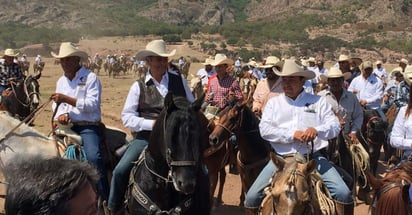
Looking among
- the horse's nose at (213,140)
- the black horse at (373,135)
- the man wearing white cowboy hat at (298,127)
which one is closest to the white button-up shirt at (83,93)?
the horse's nose at (213,140)

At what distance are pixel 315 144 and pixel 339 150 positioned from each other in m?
2.48

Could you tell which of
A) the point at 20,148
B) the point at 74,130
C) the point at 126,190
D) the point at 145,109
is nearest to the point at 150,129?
the point at 145,109

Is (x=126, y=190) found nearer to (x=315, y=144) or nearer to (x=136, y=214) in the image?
(x=136, y=214)

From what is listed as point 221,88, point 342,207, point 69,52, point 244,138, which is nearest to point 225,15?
point 221,88

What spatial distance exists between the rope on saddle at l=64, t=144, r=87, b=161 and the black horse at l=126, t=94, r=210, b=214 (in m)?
1.03

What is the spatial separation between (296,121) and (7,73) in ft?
33.6

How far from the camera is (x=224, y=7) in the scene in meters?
155

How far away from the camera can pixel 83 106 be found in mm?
6391

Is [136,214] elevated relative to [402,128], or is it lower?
lower

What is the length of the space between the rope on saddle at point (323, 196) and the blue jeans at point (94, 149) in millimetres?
2697

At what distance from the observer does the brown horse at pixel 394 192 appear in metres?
4.80

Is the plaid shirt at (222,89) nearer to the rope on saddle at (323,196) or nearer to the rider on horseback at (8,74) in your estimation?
the rope on saddle at (323,196)

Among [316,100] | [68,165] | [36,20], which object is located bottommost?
[36,20]

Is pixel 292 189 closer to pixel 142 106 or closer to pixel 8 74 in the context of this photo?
pixel 142 106
